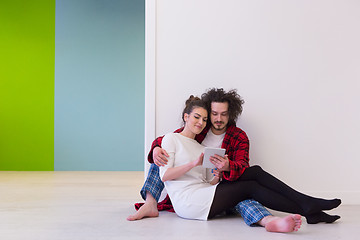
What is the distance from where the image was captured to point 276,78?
120 inches

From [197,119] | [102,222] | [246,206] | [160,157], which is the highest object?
[197,119]

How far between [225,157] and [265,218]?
0.41m

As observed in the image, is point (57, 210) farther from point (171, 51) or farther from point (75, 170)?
point (75, 170)

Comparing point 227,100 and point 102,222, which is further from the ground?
point 227,100

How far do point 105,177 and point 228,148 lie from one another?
7.80ft

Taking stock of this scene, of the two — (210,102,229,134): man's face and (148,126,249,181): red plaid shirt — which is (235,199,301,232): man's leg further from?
(210,102,229,134): man's face

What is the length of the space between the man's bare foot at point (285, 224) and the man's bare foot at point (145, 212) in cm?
74

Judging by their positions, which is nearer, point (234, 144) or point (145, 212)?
point (145, 212)

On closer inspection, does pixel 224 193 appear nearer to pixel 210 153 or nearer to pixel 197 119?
pixel 210 153

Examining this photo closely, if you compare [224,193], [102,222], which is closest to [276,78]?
[224,193]

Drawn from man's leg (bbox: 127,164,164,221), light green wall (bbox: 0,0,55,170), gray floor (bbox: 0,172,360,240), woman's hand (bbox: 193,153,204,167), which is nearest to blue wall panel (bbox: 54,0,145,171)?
light green wall (bbox: 0,0,55,170)

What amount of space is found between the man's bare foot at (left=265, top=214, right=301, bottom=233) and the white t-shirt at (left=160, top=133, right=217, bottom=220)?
0.38 meters

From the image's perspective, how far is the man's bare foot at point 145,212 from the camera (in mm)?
2334

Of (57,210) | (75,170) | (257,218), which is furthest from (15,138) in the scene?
(257,218)
